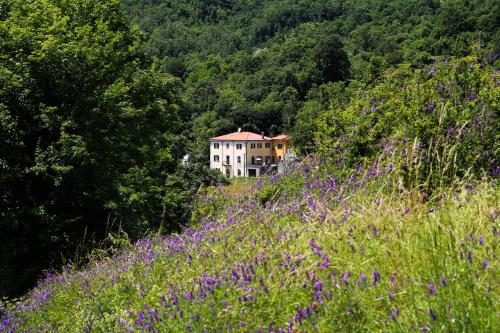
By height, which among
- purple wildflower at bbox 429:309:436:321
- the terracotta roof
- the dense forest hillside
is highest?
purple wildflower at bbox 429:309:436:321

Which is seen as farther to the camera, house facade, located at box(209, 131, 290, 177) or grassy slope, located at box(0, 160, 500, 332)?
house facade, located at box(209, 131, 290, 177)

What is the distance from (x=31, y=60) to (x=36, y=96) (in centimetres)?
85

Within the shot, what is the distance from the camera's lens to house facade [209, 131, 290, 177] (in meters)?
80.0

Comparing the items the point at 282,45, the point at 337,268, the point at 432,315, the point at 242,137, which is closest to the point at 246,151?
the point at 242,137

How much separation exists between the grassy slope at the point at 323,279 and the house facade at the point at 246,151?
73861 mm

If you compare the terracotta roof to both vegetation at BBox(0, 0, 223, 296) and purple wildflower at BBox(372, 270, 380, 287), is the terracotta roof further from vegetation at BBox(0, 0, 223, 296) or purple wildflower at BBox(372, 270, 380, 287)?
purple wildflower at BBox(372, 270, 380, 287)

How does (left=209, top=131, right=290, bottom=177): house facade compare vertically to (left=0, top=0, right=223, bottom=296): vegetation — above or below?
below

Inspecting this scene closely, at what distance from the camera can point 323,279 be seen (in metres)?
3.05

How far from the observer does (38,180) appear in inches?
434

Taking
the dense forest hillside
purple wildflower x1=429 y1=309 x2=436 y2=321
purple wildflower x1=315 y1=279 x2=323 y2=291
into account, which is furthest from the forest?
the dense forest hillside

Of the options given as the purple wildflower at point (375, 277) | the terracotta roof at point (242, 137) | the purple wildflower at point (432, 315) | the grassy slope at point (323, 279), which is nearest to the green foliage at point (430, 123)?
the grassy slope at point (323, 279)

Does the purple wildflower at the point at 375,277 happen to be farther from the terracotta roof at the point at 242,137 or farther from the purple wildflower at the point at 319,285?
the terracotta roof at the point at 242,137

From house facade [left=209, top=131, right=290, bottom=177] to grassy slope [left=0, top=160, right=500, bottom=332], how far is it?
73.9 meters

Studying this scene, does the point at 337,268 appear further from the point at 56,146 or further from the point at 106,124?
the point at 106,124
